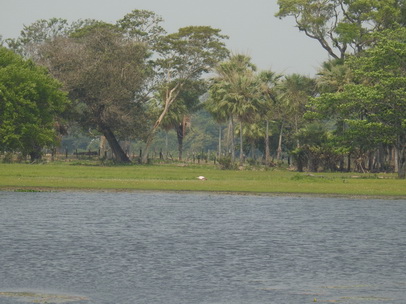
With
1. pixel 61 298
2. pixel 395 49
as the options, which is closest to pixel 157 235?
pixel 61 298

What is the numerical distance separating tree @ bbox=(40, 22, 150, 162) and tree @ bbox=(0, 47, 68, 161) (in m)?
17.5

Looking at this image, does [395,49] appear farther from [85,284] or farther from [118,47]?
[85,284]

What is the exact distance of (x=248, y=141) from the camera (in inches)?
4771

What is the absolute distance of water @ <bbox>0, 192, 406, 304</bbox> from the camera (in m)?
16.9

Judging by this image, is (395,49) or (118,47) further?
(118,47)

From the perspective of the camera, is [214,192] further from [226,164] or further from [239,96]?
[239,96]

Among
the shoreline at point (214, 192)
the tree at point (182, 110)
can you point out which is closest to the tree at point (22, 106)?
the shoreline at point (214, 192)

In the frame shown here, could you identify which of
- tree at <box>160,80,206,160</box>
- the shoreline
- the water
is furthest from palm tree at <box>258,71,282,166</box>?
the water

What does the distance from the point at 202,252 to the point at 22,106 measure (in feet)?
174

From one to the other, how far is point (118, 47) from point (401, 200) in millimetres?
62210

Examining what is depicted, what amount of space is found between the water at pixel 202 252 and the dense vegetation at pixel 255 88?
30085mm

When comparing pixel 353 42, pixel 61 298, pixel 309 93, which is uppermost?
pixel 353 42

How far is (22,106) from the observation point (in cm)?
7294

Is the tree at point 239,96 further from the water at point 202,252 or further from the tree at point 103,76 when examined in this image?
the water at point 202,252
